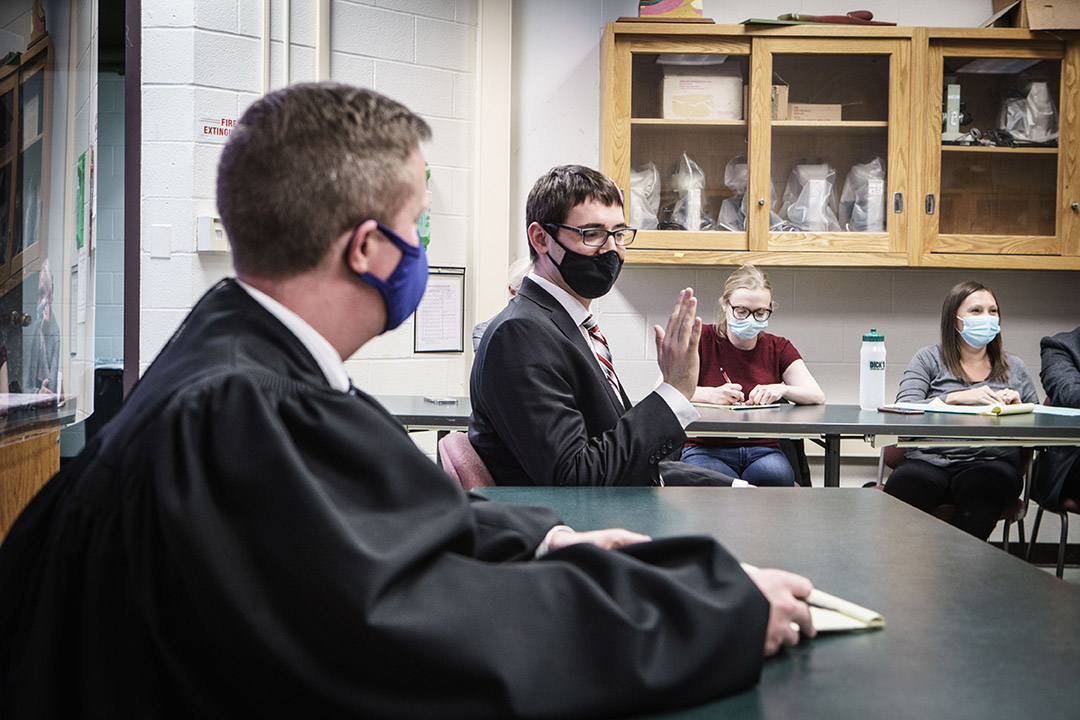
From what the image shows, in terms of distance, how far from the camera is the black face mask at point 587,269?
1.84 metres

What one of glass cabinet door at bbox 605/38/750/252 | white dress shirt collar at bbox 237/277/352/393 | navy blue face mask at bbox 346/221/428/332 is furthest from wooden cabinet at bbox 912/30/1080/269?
white dress shirt collar at bbox 237/277/352/393

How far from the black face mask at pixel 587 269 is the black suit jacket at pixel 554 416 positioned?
103 millimetres

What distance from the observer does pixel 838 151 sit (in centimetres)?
389

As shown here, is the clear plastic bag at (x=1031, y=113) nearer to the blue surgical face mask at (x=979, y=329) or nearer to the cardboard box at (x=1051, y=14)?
the cardboard box at (x=1051, y=14)

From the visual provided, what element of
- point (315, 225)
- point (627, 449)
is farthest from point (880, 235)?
point (315, 225)

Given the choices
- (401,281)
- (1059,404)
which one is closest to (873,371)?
(1059,404)

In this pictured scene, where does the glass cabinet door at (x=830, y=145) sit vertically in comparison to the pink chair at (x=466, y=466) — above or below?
above

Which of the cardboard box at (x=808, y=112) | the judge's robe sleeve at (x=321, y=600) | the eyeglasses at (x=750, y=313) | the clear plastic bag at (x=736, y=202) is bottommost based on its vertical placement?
the judge's robe sleeve at (x=321, y=600)

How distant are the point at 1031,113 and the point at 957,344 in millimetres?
1209

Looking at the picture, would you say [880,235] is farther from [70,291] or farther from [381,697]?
[381,697]

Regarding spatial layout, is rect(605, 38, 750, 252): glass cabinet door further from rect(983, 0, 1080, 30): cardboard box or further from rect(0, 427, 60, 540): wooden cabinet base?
rect(0, 427, 60, 540): wooden cabinet base

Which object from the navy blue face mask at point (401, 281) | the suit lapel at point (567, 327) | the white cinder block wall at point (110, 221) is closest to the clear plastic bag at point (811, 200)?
the suit lapel at point (567, 327)

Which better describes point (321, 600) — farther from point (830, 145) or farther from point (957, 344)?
point (830, 145)

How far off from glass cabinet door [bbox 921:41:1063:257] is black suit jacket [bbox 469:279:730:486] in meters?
2.52
